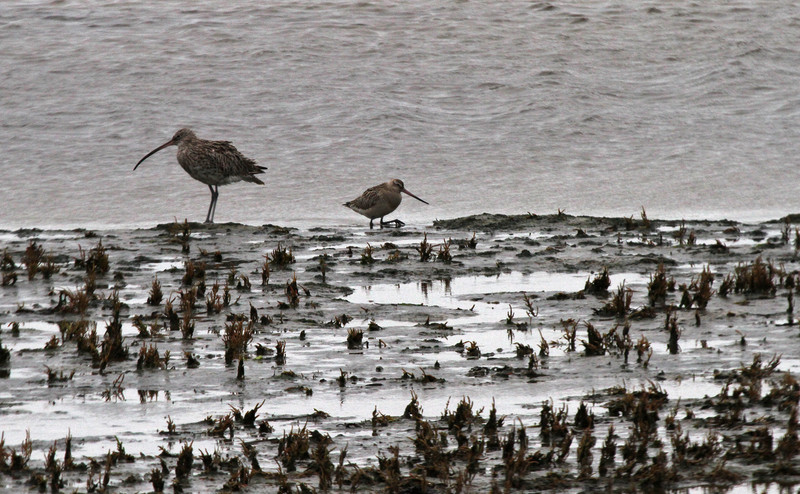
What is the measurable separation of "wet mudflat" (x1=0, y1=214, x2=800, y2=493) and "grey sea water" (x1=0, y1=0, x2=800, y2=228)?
5.18 m

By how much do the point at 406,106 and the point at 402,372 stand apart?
636 inches

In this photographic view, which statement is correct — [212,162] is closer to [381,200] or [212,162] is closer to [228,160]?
[228,160]

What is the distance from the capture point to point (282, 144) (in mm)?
20516

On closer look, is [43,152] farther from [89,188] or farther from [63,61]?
[63,61]

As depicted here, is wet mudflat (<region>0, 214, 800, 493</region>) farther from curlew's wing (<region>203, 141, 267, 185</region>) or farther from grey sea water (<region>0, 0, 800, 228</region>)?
grey sea water (<region>0, 0, 800, 228</region>)

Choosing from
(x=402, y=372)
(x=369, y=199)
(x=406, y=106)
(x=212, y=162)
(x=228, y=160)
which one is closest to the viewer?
(x=402, y=372)

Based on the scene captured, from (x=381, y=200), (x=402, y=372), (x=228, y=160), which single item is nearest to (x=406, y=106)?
(x=228, y=160)

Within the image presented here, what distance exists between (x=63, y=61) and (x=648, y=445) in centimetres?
2245

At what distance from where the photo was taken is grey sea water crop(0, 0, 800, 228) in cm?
1716

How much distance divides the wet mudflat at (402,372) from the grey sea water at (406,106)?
5.18 metres

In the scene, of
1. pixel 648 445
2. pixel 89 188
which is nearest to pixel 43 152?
pixel 89 188

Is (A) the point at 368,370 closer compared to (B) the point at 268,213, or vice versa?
(A) the point at 368,370

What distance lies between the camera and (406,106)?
22594mm

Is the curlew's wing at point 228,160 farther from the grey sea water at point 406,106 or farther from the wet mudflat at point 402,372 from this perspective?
the wet mudflat at point 402,372
